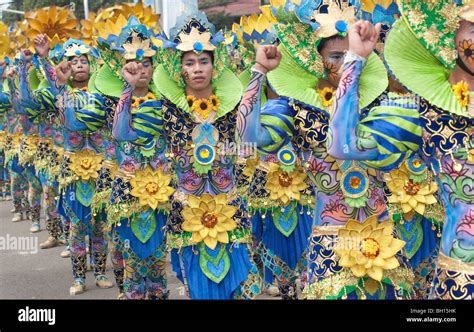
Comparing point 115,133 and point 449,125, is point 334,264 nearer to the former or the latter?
point 449,125

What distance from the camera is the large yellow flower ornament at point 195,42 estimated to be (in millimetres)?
5133

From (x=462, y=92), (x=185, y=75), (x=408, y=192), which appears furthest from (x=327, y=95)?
(x=408, y=192)

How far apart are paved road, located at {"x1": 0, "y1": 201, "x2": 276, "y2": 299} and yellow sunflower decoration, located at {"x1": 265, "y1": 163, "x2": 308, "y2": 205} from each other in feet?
3.86

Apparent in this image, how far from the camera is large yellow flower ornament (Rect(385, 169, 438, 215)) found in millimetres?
5570

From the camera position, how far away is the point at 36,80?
9.11 metres

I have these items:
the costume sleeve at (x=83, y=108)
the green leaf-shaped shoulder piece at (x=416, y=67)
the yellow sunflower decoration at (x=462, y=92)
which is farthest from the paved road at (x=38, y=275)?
the yellow sunflower decoration at (x=462, y=92)

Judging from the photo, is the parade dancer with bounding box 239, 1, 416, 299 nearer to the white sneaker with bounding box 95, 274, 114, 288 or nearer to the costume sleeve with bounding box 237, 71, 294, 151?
the costume sleeve with bounding box 237, 71, 294, 151

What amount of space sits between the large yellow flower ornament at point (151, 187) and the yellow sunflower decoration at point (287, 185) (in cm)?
85

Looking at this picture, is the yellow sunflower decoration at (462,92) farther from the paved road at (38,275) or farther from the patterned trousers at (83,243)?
the patterned trousers at (83,243)

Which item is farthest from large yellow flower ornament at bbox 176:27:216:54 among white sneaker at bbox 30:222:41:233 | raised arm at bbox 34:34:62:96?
white sneaker at bbox 30:222:41:233

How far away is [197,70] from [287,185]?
152cm

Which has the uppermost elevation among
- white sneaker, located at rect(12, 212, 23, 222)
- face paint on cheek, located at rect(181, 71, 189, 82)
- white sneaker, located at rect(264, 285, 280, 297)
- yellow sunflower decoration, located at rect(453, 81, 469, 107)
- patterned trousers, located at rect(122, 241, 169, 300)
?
face paint on cheek, located at rect(181, 71, 189, 82)

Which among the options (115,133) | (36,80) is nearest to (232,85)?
(115,133)
